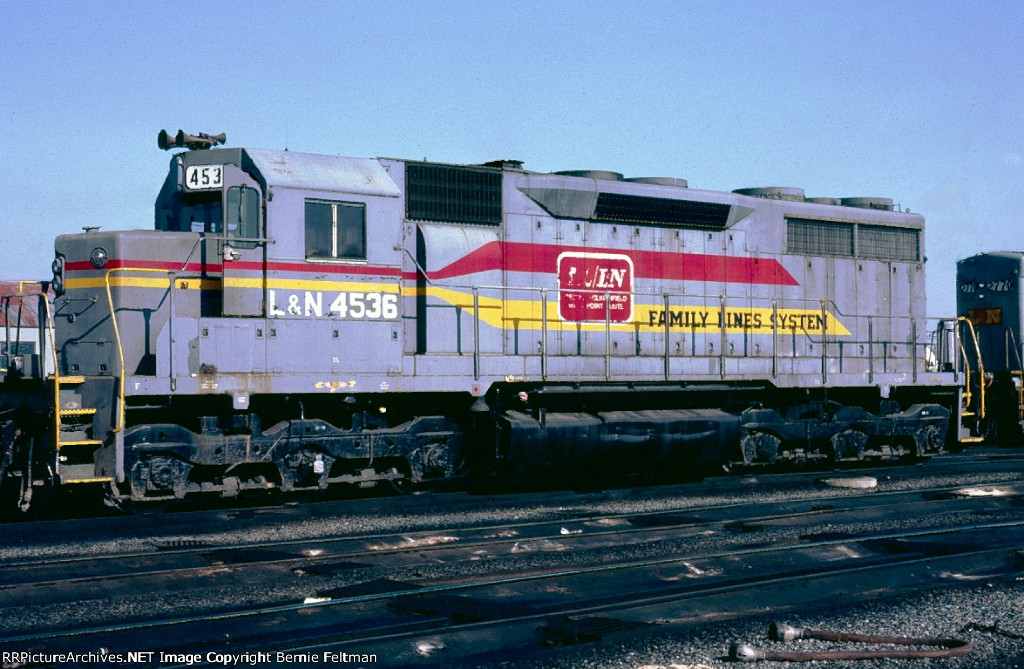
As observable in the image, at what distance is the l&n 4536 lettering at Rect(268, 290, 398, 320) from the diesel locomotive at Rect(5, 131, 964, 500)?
0.07 feet

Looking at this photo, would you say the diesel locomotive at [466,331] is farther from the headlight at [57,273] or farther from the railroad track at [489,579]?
the railroad track at [489,579]

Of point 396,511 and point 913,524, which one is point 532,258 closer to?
point 396,511

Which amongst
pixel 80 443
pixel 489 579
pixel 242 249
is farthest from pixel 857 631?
pixel 80 443

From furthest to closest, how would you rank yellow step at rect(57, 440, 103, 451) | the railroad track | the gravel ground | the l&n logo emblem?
the l&n logo emblem
yellow step at rect(57, 440, 103, 451)
the railroad track
the gravel ground

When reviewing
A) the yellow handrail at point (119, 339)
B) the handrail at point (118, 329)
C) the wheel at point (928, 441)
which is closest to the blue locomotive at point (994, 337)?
the wheel at point (928, 441)

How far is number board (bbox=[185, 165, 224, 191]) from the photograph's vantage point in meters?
10.5

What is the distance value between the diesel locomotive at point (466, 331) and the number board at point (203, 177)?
0.02 meters

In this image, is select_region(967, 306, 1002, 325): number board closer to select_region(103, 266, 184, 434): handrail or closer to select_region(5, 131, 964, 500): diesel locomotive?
select_region(5, 131, 964, 500): diesel locomotive

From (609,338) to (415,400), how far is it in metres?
2.70

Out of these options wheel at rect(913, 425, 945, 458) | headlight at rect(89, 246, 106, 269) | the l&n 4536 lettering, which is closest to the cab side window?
the l&n 4536 lettering

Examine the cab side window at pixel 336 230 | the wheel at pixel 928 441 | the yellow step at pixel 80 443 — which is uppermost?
the cab side window at pixel 336 230

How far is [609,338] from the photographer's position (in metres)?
12.6

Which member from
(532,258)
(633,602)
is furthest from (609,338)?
(633,602)

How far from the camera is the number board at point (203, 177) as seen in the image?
34.4 ft
